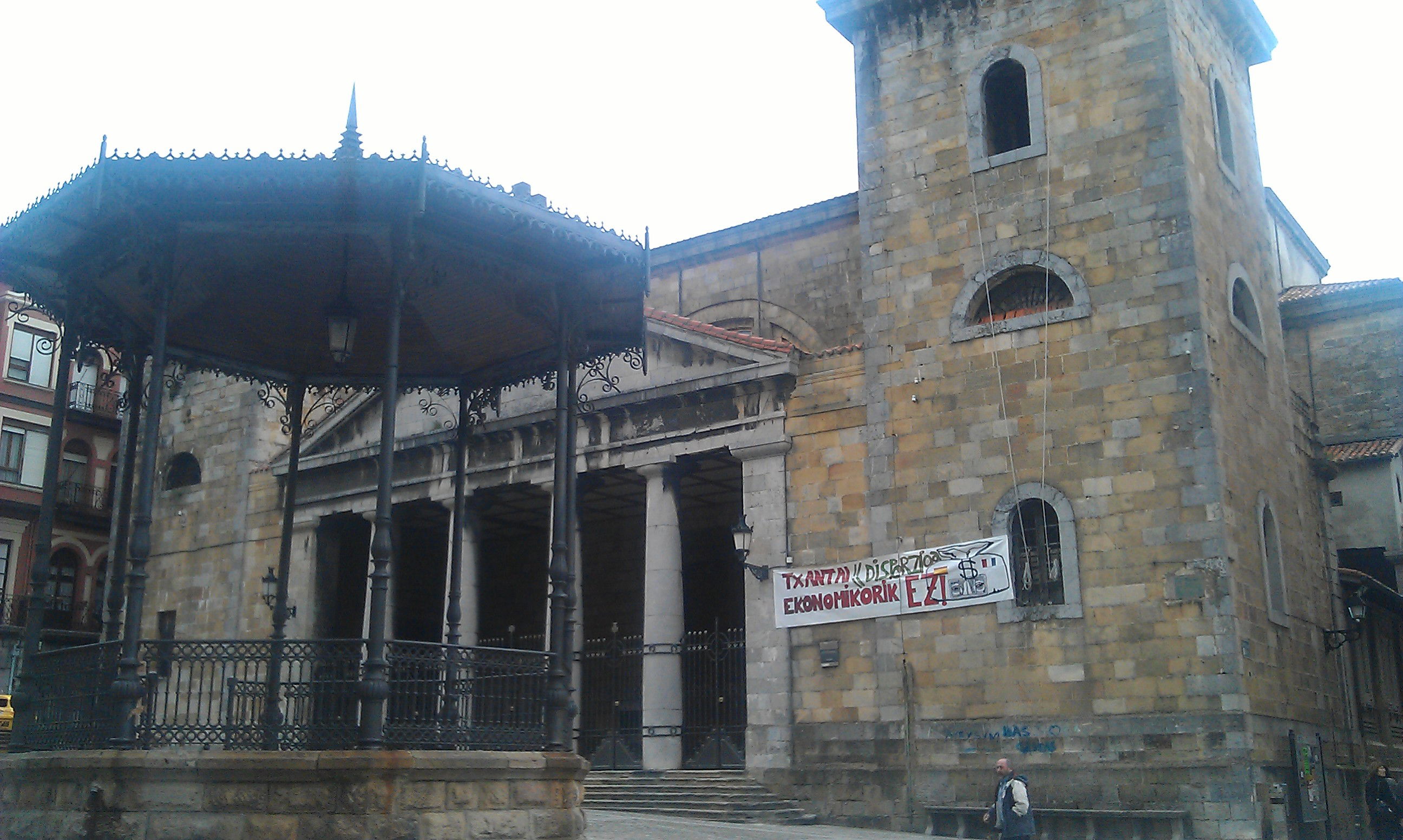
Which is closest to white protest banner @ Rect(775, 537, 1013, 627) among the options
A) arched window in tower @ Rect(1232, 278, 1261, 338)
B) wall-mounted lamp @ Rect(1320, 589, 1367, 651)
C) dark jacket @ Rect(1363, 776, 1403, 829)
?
arched window in tower @ Rect(1232, 278, 1261, 338)

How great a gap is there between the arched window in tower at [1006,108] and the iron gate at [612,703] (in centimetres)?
1064

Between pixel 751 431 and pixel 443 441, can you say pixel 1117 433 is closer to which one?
pixel 751 431

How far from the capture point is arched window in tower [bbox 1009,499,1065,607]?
19328 mm

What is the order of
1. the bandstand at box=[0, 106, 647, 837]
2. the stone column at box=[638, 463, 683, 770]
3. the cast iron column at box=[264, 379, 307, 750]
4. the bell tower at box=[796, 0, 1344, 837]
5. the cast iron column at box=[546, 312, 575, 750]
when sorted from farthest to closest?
the stone column at box=[638, 463, 683, 770] < the bell tower at box=[796, 0, 1344, 837] < the cast iron column at box=[264, 379, 307, 750] < the cast iron column at box=[546, 312, 575, 750] < the bandstand at box=[0, 106, 647, 837]

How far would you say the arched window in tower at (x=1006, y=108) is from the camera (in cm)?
2178

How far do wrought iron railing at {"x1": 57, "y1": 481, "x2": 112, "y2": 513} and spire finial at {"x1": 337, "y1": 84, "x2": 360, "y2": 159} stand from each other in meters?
32.2

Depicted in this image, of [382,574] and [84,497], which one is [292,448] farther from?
[84,497]

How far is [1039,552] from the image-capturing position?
1952cm

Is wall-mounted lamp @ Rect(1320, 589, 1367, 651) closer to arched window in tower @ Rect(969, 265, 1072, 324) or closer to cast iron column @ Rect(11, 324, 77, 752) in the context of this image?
arched window in tower @ Rect(969, 265, 1072, 324)

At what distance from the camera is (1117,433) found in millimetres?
19094

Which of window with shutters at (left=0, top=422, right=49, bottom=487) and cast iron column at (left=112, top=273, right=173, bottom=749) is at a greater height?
window with shutters at (left=0, top=422, right=49, bottom=487)

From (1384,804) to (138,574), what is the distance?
18.6 meters

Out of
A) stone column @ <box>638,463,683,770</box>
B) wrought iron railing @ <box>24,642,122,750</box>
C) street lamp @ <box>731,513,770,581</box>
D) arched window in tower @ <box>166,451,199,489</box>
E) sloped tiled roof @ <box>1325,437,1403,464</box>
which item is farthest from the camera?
arched window in tower @ <box>166,451,199,489</box>

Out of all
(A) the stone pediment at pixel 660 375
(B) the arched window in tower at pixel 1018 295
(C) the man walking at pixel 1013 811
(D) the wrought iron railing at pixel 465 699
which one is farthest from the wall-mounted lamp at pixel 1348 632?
(D) the wrought iron railing at pixel 465 699
